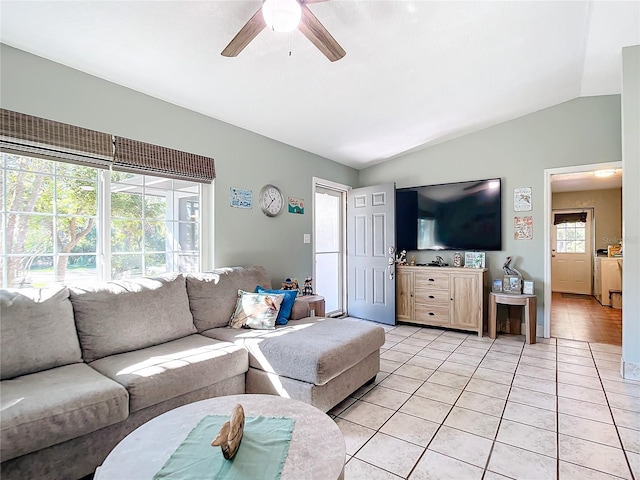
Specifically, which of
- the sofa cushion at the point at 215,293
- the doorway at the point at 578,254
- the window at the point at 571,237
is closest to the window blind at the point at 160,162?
the sofa cushion at the point at 215,293

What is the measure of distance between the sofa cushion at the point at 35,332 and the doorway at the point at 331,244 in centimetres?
305

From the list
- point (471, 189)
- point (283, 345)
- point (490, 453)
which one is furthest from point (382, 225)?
point (490, 453)

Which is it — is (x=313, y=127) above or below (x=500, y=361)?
above

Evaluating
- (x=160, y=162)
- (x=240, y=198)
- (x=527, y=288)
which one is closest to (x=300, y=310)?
(x=240, y=198)

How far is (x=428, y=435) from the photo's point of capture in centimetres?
203

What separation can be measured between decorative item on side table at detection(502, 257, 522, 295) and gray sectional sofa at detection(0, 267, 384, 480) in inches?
94.7

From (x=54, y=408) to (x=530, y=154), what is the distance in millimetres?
5047

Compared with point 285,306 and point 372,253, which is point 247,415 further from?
point 372,253

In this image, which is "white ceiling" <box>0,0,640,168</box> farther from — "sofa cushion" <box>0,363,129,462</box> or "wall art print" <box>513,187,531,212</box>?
"sofa cushion" <box>0,363,129,462</box>

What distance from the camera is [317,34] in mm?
1745

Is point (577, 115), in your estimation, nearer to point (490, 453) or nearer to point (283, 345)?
point (490, 453)

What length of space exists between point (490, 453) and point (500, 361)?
168 centimetres

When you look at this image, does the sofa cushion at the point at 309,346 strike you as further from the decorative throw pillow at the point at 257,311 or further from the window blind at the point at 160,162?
the window blind at the point at 160,162

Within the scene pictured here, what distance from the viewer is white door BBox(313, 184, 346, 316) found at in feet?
16.0
